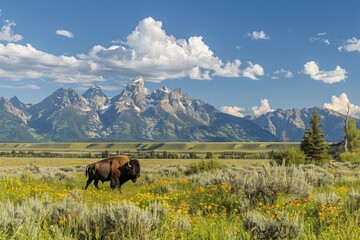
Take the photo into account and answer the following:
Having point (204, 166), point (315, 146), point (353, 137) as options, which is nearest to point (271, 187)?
point (204, 166)

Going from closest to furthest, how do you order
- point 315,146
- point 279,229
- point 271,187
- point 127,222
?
1. point 279,229
2. point 127,222
3. point 271,187
4. point 315,146

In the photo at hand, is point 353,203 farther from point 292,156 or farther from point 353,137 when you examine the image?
point 353,137

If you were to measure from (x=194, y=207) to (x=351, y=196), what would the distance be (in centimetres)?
402

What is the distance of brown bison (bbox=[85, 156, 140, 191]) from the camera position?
19.2 meters

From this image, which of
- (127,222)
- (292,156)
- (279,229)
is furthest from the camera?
(292,156)

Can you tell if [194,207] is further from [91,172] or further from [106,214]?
[91,172]

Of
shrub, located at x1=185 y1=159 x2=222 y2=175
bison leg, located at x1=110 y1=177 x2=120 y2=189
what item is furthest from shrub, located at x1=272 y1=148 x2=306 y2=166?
bison leg, located at x1=110 y1=177 x2=120 y2=189

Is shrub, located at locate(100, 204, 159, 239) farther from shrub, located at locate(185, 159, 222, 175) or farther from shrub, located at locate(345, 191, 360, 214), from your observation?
shrub, located at locate(185, 159, 222, 175)

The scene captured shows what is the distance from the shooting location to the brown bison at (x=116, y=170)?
62.8 feet

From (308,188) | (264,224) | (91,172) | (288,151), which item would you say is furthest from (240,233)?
(288,151)

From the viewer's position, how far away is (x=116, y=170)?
63.1 ft

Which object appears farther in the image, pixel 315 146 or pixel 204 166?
pixel 315 146

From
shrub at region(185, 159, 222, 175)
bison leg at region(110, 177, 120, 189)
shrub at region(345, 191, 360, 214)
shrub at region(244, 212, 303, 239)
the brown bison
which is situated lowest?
shrub at region(185, 159, 222, 175)

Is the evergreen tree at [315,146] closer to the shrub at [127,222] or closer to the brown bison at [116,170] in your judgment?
the brown bison at [116,170]
